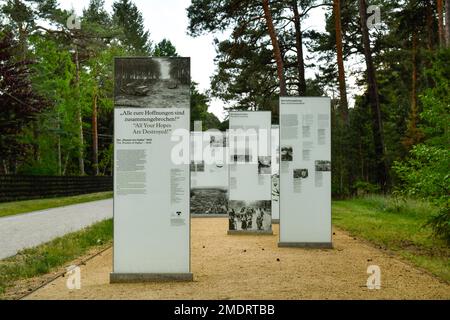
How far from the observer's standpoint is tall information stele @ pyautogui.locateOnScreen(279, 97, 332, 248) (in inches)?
507

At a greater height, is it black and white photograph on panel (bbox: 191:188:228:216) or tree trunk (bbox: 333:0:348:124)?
tree trunk (bbox: 333:0:348:124)

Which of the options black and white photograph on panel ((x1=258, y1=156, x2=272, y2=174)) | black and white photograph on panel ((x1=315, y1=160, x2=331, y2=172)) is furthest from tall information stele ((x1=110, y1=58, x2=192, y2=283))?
black and white photograph on panel ((x1=258, y1=156, x2=272, y2=174))

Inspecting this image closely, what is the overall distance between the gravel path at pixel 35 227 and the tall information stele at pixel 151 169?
13.1 ft

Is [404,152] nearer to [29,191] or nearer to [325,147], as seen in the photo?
[29,191]

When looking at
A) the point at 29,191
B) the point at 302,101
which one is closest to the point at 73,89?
the point at 29,191

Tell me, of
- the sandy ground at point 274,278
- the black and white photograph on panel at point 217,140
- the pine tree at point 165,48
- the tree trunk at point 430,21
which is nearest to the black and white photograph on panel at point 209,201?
the black and white photograph on panel at point 217,140

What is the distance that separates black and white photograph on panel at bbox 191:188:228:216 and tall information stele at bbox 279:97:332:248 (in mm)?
9465

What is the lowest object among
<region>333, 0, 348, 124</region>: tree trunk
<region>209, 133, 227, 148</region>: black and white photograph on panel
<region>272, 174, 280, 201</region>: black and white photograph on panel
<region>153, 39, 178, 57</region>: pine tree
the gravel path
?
the gravel path

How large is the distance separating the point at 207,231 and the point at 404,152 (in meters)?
23.4

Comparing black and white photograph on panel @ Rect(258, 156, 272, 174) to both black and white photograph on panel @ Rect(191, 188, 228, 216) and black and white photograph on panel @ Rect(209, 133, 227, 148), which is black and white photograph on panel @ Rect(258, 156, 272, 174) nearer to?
black and white photograph on panel @ Rect(209, 133, 227, 148)

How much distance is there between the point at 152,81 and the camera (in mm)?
8648

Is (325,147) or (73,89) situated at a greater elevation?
(73,89)

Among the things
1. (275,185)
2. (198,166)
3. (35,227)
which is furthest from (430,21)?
(35,227)

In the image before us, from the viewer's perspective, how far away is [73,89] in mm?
51281
